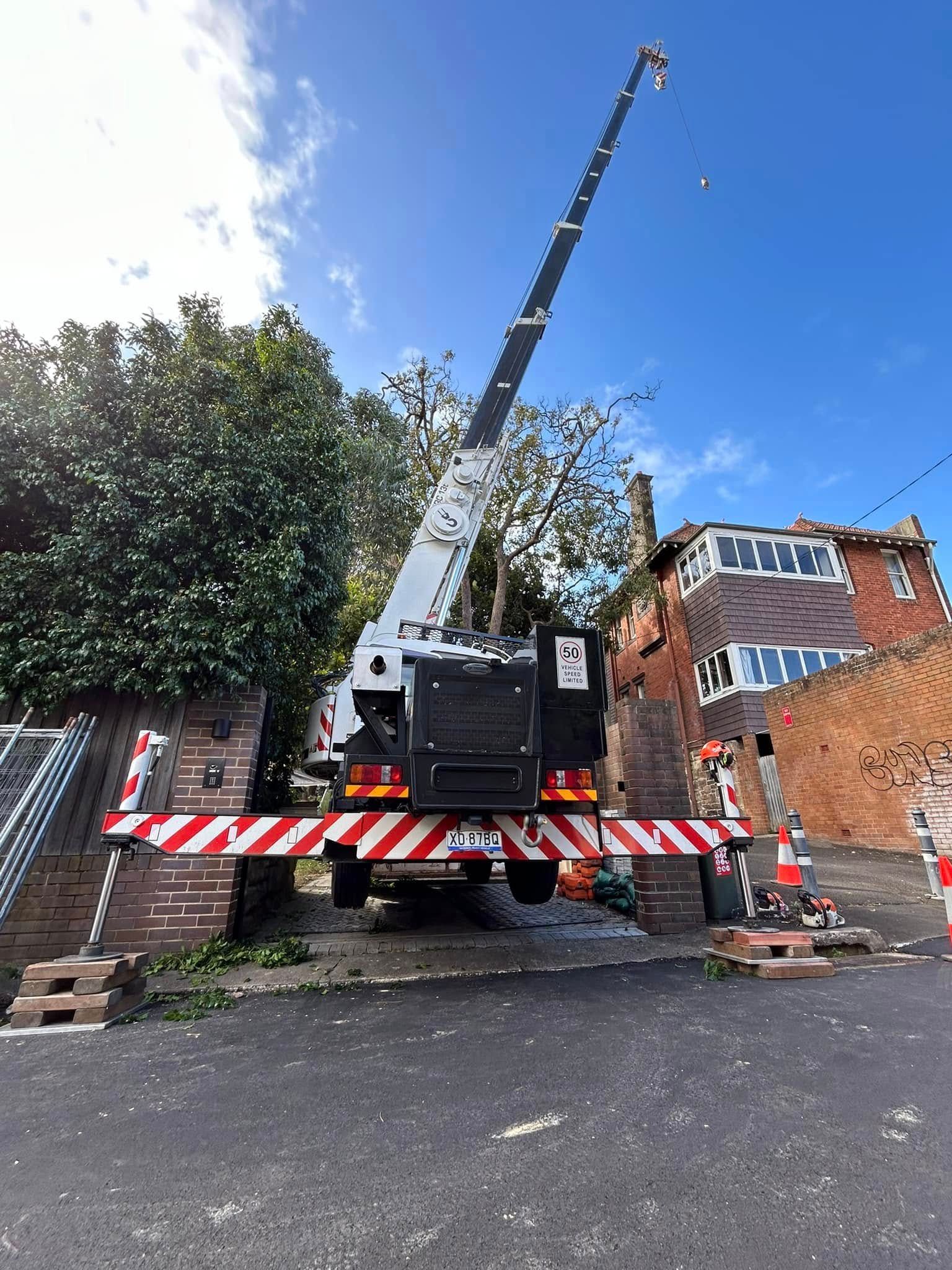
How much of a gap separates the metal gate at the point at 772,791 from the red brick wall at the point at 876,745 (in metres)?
0.55

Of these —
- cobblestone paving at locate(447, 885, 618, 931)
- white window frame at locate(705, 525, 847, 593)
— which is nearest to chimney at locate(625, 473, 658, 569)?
white window frame at locate(705, 525, 847, 593)

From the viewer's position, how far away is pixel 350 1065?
2641 millimetres

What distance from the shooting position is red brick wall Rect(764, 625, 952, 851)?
9.39 meters

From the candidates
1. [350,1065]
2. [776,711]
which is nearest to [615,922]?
[350,1065]

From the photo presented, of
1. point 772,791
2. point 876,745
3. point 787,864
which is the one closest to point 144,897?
point 787,864

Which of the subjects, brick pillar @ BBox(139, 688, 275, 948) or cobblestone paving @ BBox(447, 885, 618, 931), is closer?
brick pillar @ BBox(139, 688, 275, 948)

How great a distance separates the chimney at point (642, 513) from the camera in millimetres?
20641

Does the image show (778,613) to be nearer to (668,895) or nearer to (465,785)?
(668,895)

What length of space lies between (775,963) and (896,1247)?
2.83 m

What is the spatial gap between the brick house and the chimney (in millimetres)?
788

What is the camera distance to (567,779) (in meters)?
3.85

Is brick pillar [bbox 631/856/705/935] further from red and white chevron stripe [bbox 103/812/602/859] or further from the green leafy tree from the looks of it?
the green leafy tree

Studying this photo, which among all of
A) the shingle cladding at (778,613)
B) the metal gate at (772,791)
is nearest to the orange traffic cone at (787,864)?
the metal gate at (772,791)

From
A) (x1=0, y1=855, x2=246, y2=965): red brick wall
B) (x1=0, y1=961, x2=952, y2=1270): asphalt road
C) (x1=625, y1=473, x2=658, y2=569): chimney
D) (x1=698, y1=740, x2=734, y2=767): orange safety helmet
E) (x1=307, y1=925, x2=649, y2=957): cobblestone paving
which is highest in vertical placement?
(x1=625, y1=473, x2=658, y2=569): chimney
